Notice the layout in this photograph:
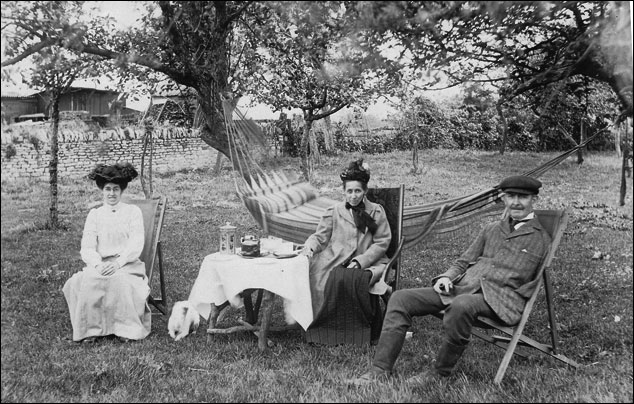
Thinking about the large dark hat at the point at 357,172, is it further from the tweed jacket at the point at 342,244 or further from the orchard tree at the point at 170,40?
the orchard tree at the point at 170,40

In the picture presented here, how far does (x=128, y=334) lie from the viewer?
4.40 m

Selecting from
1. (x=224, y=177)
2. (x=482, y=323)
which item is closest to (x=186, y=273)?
(x=482, y=323)

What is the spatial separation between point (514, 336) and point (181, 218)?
6.78m

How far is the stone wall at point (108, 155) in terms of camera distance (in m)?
8.14

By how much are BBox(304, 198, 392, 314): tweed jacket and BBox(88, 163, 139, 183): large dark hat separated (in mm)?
1386

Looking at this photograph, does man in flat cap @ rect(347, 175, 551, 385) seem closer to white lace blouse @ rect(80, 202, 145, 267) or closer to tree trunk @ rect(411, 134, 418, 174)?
white lace blouse @ rect(80, 202, 145, 267)

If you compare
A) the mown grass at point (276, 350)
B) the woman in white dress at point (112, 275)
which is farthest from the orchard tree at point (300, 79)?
the woman in white dress at point (112, 275)

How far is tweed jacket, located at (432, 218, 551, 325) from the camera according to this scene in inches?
140

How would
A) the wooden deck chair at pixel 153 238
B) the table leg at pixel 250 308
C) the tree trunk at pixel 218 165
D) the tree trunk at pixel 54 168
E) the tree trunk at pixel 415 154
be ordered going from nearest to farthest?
the table leg at pixel 250 308 → the wooden deck chair at pixel 153 238 → the tree trunk at pixel 54 168 → the tree trunk at pixel 415 154 → the tree trunk at pixel 218 165

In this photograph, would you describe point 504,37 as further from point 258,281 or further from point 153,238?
point 153,238

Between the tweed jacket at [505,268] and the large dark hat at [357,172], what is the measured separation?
95 centimetres

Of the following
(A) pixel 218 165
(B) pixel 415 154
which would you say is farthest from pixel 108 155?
(B) pixel 415 154

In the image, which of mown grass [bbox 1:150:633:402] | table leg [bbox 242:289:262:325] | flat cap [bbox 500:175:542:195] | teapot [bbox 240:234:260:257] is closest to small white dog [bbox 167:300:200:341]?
mown grass [bbox 1:150:633:402]

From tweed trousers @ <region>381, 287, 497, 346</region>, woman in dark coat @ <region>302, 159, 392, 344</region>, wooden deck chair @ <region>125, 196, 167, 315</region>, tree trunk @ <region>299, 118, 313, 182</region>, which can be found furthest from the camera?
tree trunk @ <region>299, 118, 313, 182</region>
